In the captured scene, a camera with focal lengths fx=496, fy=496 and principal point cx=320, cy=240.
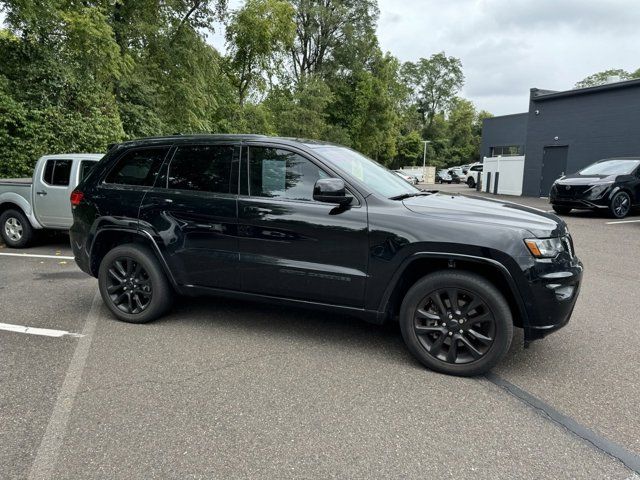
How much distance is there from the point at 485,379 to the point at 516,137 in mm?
34792

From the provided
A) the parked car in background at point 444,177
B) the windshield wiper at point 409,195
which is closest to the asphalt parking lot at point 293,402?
the windshield wiper at point 409,195

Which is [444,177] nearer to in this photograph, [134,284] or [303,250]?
[134,284]

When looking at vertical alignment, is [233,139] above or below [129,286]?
above

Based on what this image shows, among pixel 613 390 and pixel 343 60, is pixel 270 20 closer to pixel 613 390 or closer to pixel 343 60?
pixel 343 60

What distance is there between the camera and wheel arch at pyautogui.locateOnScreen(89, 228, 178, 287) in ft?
14.9

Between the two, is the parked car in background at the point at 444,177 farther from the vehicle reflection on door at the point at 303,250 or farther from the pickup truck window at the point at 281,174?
the vehicle reflection on door at the point at 303,250

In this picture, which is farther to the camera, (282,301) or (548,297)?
(282,301)

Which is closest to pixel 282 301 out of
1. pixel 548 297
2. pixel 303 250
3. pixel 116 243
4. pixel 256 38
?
pixel 303 250

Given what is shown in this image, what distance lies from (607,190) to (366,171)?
11.3m

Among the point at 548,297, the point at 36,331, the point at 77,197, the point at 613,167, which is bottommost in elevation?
the point at 36,331

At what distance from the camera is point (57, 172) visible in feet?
27.6

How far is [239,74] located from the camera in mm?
22875

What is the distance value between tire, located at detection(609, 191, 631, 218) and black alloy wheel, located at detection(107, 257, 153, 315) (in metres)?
12.6

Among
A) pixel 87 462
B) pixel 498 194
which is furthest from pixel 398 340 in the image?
pixel 498 194
